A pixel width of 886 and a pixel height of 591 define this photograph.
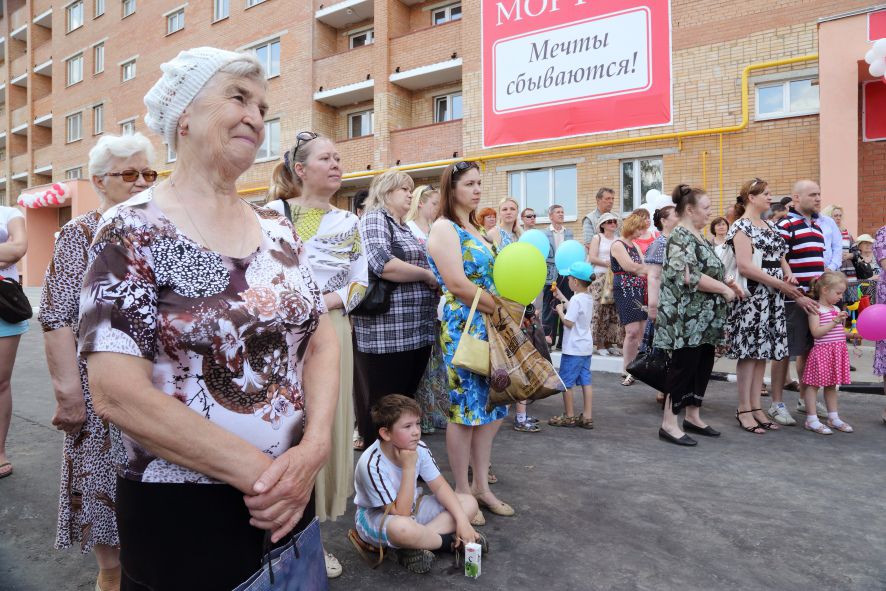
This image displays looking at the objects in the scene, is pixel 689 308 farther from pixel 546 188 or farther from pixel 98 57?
pixel 98 57

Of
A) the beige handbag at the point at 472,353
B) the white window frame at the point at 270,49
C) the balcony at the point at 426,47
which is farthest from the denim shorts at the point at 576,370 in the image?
the white window frame at the point at 270,49

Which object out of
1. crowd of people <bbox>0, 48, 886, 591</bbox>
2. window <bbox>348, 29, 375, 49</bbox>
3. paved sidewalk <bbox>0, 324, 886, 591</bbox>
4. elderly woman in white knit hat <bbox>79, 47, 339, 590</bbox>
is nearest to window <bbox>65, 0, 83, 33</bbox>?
window <bbox>348, 29, 375, 49</bbox>

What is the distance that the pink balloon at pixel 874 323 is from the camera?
5008 millimetres

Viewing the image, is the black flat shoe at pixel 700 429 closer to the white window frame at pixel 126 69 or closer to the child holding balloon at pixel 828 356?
the child holding balloon at pixel 828 356

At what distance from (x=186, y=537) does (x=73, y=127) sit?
35.1m

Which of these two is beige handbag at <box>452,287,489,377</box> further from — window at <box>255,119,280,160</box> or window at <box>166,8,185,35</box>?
window at <box>166,8,185,35</box>

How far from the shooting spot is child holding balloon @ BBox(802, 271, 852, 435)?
499 centimetres

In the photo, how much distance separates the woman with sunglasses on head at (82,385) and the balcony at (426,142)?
1507 cm

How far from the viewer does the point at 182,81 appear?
1377 millimetres

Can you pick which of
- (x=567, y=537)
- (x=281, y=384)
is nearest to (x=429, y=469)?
(x=567, y=537)

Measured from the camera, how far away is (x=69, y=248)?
2.22 metres

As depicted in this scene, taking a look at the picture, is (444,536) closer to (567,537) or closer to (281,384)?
(567,537)

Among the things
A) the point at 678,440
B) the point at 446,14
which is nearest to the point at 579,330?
the point at 678,440

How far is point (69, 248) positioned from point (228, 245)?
1.27 meters
